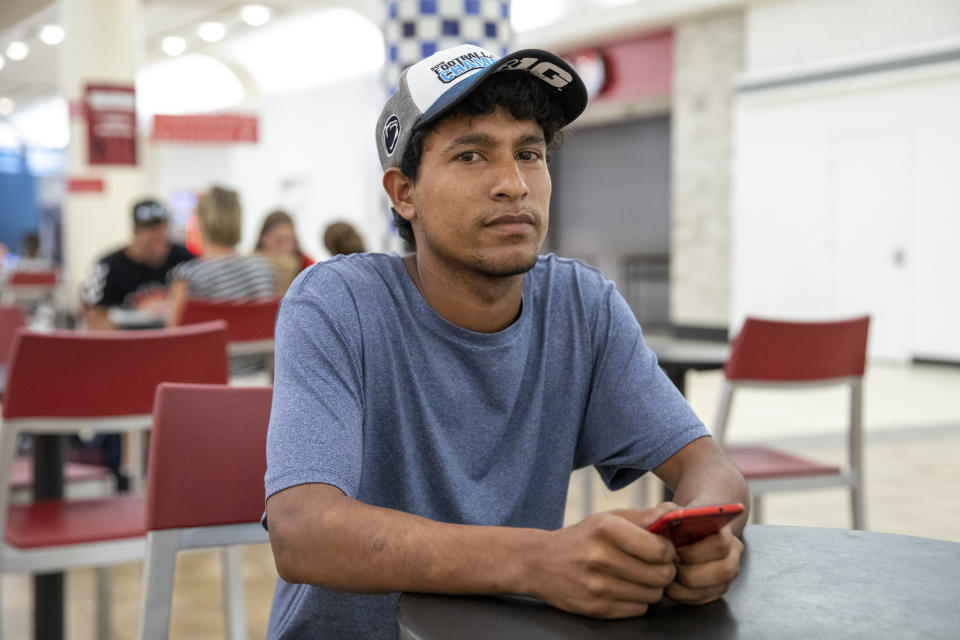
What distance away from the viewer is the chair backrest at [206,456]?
1.25m

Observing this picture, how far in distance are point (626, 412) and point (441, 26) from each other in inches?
104

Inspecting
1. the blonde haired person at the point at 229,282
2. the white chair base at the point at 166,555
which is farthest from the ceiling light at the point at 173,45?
the white chair base at the point at 166,555

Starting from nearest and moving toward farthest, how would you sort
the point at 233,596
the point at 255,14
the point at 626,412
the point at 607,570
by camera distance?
the point at 607,570 < the point at 626,412 < the point at 233,596 < the point at 255,14

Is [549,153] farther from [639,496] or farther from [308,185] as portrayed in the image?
[308,185]

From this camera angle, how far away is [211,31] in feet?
45.0

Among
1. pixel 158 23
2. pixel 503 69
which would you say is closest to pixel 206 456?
pixel 503 69

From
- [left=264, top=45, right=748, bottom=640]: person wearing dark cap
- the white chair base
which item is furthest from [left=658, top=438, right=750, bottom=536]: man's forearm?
the white chair base

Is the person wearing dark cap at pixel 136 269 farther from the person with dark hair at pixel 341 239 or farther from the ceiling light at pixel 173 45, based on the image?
the ceiling light at pixel 173 45

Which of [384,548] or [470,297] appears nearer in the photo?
[384,548]

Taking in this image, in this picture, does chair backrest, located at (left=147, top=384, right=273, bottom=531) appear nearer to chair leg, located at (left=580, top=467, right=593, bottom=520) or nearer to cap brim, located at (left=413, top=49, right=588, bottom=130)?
cap brim, located at (left=413, top=49, right=588, bottom=130)

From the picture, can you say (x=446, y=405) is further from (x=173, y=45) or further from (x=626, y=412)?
(x=173, y=45)

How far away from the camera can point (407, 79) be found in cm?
116

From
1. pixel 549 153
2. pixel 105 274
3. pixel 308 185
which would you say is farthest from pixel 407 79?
pixel 308 185

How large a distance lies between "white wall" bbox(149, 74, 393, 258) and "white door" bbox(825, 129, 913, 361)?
6272mm
